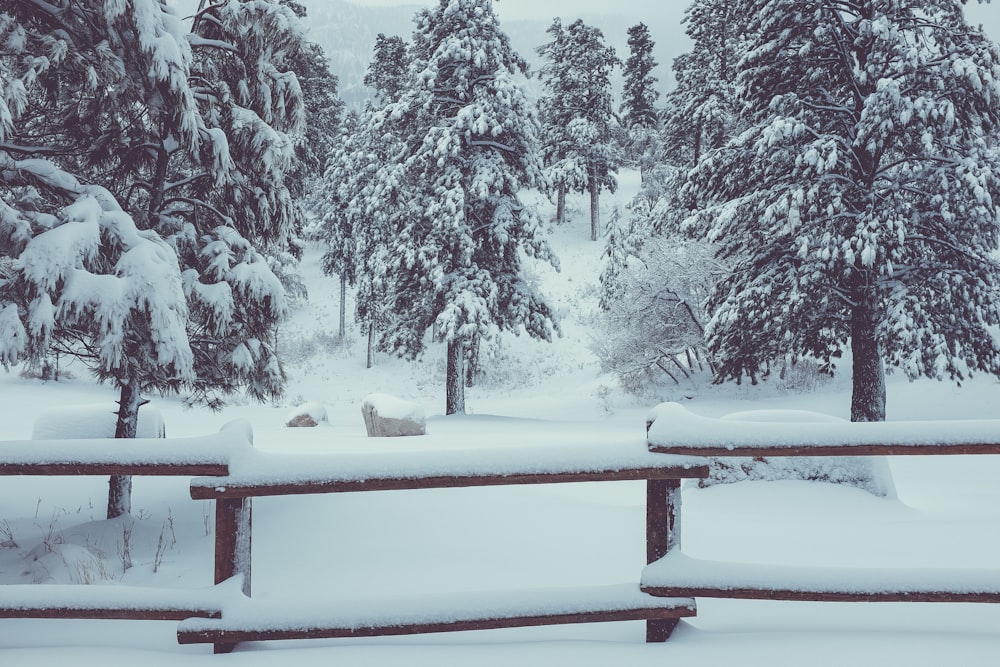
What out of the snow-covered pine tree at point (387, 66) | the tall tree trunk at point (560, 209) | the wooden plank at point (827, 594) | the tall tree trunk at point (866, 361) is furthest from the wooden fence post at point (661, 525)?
the tall tree trunk at point (560, 209)

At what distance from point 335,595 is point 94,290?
3292mm

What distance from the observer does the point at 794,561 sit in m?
5.55

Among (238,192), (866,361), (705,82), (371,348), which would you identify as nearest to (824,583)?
(238,192)

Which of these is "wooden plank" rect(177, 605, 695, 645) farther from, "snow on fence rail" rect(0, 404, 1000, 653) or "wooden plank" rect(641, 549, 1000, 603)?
"wooden plank" rect(641, 549, 1000, 603)

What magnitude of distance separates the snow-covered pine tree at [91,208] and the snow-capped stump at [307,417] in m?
12.1

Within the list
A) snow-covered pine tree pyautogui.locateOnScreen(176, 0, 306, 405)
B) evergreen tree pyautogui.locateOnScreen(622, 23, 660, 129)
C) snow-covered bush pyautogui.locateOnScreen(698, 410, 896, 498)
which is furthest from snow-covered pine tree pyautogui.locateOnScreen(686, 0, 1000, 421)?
evergreen tree pyautogui.locateOnScreen(622, 23, 660, 129)

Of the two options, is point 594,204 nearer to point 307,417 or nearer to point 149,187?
point 307,417

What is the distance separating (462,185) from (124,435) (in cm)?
1414

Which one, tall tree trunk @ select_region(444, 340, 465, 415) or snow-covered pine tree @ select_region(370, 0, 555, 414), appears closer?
snow-covered pine tree @ select_region(370, 0, 555, 414)

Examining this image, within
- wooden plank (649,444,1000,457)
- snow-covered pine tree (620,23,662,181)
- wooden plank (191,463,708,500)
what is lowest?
wooden plank (191,463,708,500)

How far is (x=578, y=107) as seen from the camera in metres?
45.7

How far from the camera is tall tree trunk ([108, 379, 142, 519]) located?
25.4 ft

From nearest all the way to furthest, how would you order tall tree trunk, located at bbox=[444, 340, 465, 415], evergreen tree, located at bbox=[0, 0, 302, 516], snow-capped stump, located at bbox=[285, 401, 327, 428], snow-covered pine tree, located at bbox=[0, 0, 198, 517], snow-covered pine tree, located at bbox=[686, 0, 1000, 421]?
1. snow-covered pine tree, located at bbox=[0, 0, 198, 517]
2. evergreen tree, located at bbox=[0, 0, 302, 516]
3. snow-covered pine tree, located at bbox=[686, 0, 1000, 421]
4. snow-capped stump, located at bbox=[285, 401, 327, 428]
5. tall tree trunk, located at bbox=[444, 340, 465, 415]

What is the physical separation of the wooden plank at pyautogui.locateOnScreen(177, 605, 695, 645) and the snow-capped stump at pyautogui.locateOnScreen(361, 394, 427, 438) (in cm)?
1206
